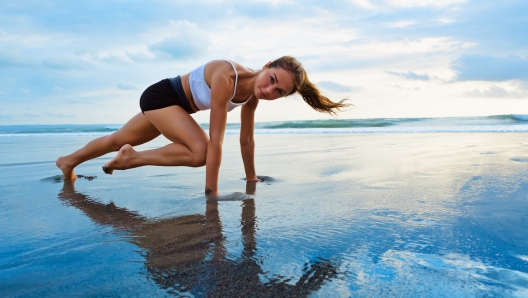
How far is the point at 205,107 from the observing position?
3639 mm

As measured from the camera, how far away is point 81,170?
500 cm

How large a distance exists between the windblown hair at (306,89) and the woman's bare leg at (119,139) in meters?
1.41

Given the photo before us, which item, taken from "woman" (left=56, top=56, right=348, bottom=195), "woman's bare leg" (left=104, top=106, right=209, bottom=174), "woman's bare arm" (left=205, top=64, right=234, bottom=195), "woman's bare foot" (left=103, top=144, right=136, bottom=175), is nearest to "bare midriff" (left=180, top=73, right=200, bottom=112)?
"woman" (left=56, top=56, right=348, bottom=195)

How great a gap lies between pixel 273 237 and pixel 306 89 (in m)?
1.71

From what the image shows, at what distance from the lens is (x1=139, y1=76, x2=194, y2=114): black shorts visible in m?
3.58

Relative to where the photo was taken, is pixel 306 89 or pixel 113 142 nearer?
pixel 306 89

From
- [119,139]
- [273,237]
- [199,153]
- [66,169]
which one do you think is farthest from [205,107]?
[273,237]

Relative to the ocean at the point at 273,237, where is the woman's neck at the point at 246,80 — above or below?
above

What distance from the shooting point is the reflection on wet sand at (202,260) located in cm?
141

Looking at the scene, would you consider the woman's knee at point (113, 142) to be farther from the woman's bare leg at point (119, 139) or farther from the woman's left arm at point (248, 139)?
the woman's left arm at point (248, 139)

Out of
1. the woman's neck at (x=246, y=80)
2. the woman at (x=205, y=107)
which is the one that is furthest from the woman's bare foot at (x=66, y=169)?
the woman's neck at (x=246, y=80)

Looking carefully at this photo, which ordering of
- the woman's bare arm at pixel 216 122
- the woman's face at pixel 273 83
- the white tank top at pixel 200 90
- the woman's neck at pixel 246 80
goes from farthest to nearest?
the white tank top at pixel 200 90, the woman's neck at pixel 246 80, the woman's bare arm at pixel 216 122, the woman's face at pixel 273 83

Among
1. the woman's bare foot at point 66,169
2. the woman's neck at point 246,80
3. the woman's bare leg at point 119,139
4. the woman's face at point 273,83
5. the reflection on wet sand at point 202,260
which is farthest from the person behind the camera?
the woman's bare foot at point 66,169

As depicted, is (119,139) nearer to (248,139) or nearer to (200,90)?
(200,90)
